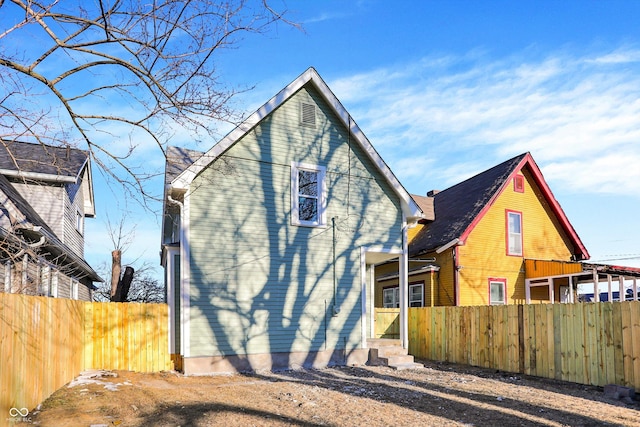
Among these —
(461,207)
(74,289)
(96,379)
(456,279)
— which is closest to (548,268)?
(456,279)

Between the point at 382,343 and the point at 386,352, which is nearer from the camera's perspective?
the point at 386,352

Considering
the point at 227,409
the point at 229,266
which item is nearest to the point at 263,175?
the point at 229,266

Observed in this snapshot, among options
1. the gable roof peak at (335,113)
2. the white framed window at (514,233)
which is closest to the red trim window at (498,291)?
the white framed window at (514,233)

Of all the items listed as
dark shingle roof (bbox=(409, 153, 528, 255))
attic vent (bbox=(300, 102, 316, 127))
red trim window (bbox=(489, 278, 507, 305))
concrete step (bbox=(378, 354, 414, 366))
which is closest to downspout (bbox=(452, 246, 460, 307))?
dark shingle roof (bbox=(409, 153, 528, 255))

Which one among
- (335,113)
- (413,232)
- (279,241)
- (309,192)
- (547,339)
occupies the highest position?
(335,113)

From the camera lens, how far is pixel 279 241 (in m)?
14.0

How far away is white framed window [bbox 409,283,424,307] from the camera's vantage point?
21.3m

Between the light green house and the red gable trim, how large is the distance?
594 cm

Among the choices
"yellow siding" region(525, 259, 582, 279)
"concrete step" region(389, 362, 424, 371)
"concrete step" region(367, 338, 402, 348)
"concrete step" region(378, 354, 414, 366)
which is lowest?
"concrete step" region(389, 362, 424, 371)

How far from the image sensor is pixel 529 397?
9992 millimetres

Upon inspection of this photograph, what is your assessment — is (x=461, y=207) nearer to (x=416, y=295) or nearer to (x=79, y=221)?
(x=416, y=295)

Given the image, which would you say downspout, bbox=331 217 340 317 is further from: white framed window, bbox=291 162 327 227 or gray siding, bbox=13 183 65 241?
gray siding, bbox=13 183 65 241

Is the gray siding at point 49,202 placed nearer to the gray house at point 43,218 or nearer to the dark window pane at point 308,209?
the gray house at point 43,218

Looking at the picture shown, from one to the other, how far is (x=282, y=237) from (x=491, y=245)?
10.6m
